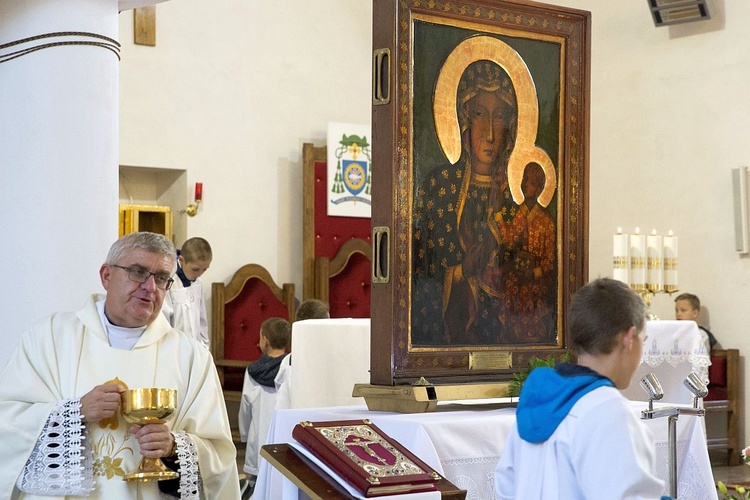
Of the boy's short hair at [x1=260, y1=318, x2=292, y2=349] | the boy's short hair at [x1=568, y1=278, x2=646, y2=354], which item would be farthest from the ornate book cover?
the boy's short hair at [x1=260, y1=318, x2=292, y2=349]

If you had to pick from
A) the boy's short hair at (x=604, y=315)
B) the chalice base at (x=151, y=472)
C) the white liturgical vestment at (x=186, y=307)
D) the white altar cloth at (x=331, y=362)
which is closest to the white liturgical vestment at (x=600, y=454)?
the boy's short hair at (x=604, y=315)

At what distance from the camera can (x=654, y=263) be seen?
8367 millimetres

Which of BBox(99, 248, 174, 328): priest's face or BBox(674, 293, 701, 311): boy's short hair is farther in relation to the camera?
BBox(674, 293, 701, 311): boy's short hair

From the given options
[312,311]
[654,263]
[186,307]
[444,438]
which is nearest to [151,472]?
[444,438]

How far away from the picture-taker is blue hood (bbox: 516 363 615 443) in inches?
94.4

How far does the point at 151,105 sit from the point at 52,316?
7008mm

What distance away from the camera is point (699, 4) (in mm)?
10070

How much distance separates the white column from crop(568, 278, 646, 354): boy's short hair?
9.14ft

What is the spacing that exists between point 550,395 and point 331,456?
34.4 inches

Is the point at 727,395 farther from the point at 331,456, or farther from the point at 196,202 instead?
the point at 331,456

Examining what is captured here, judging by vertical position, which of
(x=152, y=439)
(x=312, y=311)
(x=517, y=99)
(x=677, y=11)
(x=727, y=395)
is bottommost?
(x=727, y=395)

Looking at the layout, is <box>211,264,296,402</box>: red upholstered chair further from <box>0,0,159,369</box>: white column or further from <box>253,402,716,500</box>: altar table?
<box>253,402,716,500</box>: altar table

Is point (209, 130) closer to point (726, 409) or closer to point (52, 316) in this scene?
point (726, 409)

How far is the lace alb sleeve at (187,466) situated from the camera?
→ 126 inches
